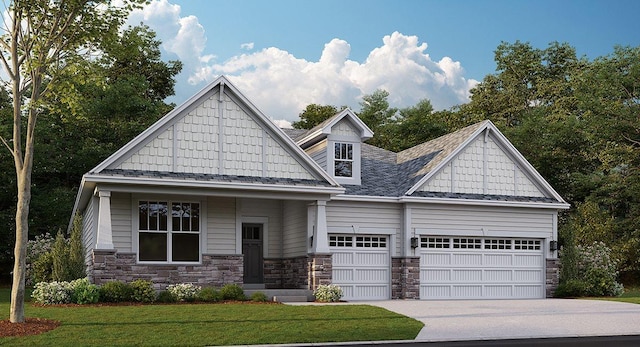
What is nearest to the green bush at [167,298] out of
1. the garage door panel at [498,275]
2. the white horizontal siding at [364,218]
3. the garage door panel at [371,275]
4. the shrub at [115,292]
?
the shrub at [115,292]

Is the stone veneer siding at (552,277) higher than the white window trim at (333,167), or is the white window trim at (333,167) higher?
the white window trim at (333,167)

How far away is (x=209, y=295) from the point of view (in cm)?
2075

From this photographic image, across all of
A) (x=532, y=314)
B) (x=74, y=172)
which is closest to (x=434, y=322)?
(x=532, y=314)

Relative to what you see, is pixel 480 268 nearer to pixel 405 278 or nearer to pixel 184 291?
pixel 405 278

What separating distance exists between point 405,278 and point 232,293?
21.3ft

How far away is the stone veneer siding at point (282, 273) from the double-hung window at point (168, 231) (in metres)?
3.30

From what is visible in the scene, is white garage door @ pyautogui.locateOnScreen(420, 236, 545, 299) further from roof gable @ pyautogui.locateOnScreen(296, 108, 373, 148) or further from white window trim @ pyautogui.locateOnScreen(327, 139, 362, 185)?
roof gable @ pyautogui.locateOnScreen(296, 108, 373, 148)

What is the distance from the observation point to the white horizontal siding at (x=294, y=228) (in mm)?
24047

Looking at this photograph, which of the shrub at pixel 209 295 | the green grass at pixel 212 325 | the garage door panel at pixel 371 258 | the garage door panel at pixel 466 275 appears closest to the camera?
the green grass at pixel 212 325

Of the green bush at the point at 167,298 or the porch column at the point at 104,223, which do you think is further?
the porch column at the point at 104,223

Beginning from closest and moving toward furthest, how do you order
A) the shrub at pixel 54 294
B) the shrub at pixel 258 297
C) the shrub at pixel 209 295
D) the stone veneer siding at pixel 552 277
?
the shrub at pixel 54 294
the shrub at pixel 209 295
the shrub at pixel 258 297
the stone veneer siding at pixel 552 277

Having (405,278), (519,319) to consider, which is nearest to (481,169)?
(405,278)

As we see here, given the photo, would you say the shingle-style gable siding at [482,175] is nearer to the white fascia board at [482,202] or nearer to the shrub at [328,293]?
the white fascia board at [482,202]

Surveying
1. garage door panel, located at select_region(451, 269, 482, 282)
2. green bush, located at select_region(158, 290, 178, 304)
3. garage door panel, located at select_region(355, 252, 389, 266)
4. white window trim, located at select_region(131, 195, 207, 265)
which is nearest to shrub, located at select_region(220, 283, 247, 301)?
green bush, located at select_region(158, 290, 178, 304)
